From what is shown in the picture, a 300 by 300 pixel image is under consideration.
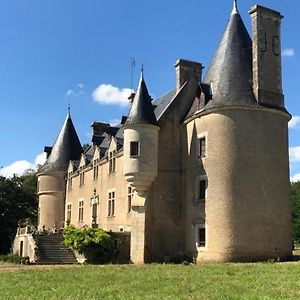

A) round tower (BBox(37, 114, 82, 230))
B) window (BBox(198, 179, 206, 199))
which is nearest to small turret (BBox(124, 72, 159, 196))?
window (BBox(198, 179, 206, 199))

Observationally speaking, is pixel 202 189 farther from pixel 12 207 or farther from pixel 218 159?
pixel 12 207

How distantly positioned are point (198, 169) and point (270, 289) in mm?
16289

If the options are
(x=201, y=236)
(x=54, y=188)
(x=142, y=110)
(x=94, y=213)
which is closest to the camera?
(x=201, y=236)

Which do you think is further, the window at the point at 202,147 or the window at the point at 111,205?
the window at the point at 111,205

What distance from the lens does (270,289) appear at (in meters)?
14.3

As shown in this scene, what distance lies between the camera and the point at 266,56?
30031mm

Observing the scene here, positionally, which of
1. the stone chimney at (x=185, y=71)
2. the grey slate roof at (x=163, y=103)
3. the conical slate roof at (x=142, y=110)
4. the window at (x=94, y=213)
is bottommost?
the window at (x=94, y=213)

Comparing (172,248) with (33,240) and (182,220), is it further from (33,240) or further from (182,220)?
(33,240)

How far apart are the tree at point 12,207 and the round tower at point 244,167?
97.2 ft

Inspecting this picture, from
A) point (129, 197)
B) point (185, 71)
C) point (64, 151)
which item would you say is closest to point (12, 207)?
point (64, 151)

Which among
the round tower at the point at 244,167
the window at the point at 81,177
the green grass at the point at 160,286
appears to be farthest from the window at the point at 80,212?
the green grass at the point at 160,286

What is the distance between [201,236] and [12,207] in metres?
32.2

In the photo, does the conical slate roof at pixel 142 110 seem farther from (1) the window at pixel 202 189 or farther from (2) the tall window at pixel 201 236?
(2) the tall window at pixel 201 236

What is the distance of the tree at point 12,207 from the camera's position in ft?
177
